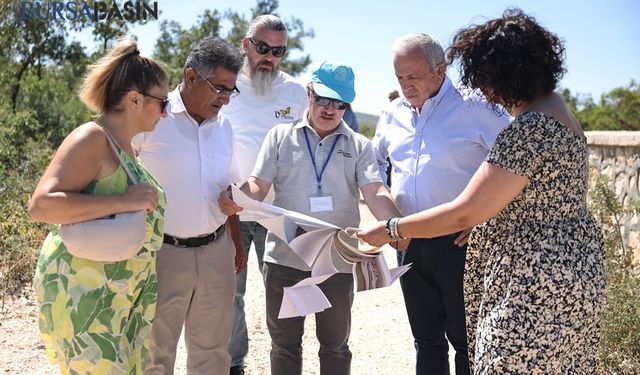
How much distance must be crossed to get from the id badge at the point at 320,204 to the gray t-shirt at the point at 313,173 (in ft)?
0.07

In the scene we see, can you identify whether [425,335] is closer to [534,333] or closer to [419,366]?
[419,366]

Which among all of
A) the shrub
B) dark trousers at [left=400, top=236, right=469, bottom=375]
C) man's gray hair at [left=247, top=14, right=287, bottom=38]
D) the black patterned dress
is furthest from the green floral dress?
the shrub

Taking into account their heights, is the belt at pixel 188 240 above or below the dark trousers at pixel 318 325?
above

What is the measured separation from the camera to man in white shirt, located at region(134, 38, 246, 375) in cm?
373

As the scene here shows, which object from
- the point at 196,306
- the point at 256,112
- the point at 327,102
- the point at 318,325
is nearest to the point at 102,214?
the point at 196,306

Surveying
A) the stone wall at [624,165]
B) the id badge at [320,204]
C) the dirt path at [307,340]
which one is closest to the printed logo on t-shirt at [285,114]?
the id badge at [320,204]

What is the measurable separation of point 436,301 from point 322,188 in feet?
2.90

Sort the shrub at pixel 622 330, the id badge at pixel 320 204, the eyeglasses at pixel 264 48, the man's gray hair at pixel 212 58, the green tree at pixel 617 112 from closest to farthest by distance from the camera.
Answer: the man's gray hair at pixel 212 58, the id badge at pixel 320 204, the shrub at pixel 622 330, the eyeglasses at pixel 264 48, the green tree at pixel 617 112

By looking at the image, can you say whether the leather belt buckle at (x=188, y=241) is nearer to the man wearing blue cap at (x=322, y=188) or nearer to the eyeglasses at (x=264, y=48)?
the man wearing blue cap at (x=322, y=188)

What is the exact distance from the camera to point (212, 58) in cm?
371

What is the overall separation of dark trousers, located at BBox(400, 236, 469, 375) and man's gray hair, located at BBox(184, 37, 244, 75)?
1384 millimetres

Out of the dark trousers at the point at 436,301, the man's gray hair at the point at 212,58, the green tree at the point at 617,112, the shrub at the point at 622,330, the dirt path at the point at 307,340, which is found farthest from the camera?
the green tree at the point at 617,112

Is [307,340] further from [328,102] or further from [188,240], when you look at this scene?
[328,102]

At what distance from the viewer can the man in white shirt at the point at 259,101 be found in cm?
485
